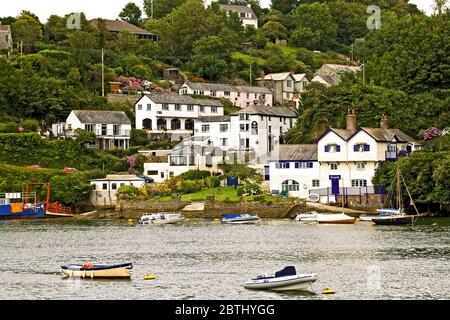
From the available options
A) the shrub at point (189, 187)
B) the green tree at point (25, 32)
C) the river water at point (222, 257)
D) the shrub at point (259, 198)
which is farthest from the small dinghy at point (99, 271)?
the green tree at point (25, 32)

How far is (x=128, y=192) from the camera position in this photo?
10488 centimetres

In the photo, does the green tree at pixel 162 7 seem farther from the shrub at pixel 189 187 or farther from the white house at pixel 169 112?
the shrub at pixel 189 187

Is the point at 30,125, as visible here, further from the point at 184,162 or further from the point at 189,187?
the point at 189,187

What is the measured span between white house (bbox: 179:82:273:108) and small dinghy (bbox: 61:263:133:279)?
83.5 m

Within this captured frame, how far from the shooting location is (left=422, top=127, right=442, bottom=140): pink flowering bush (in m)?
111

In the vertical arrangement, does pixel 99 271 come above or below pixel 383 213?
below

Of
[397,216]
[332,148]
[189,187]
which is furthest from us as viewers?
[189,187]

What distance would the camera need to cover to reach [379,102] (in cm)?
11544

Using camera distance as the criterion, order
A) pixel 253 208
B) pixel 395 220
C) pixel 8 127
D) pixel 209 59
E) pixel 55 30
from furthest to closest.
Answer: pixel 209 59, pixel 55 30, pixel 8 127, pixel 253 208, pixel 395 220

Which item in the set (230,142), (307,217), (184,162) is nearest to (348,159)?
(307,217)

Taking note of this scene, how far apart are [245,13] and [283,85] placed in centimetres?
4116

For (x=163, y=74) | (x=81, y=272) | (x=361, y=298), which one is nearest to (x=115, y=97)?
(x=163, y=74)

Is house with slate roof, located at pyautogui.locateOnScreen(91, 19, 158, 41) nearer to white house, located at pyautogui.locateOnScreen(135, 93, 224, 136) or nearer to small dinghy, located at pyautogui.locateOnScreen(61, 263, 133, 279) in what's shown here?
white house, located at pyautogui.locateOnScreen(135, 93, 224, 136)

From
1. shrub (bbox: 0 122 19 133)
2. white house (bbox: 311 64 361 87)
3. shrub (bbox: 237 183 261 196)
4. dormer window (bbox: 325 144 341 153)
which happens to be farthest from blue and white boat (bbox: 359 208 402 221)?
white house (bbox: 311 64 361 87)
